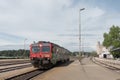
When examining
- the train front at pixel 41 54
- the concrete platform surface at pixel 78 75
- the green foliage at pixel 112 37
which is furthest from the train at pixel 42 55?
the green foliage at pixel 112 37

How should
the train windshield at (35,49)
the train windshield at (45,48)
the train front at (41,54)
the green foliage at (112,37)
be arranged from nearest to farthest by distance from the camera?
the train front at (41,54)
the train windshield at (45,48)
the train windshield at (35,49)
the green foliage at (112,37)

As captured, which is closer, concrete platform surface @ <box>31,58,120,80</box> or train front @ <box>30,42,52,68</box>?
concrete platform surface @ <box>31,58,120,80</box>

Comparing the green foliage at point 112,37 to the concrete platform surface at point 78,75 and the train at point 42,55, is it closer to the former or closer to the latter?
the train at point 42,55

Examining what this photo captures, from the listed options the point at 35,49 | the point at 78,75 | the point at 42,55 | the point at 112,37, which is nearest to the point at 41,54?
the point at 42,55

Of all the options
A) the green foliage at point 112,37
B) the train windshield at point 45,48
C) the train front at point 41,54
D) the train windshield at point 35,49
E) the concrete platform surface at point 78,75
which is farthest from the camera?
the green foliage at point 112,37

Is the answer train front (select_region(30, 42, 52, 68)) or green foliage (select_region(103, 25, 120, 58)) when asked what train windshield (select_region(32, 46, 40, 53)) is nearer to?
train front (select_region(30, 42, 52, 68))

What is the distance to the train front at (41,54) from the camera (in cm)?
3422

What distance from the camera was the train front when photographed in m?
34.2

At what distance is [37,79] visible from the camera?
67.6 feet

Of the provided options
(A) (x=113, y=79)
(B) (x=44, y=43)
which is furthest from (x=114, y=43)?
(A) (x=113, y=79)

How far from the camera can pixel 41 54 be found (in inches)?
1378

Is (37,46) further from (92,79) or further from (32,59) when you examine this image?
(92,79)

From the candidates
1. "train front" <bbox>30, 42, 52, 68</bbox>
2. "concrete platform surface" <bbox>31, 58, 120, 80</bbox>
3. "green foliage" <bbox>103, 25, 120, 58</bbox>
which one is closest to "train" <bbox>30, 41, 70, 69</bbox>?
"train front" <bbox>30, 42, 52, 68</bbox>

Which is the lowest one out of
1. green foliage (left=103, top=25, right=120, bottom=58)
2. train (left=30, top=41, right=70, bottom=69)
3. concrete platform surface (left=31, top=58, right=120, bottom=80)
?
concrete platform surface (left=31, top=58, right=120, bottom=80)
